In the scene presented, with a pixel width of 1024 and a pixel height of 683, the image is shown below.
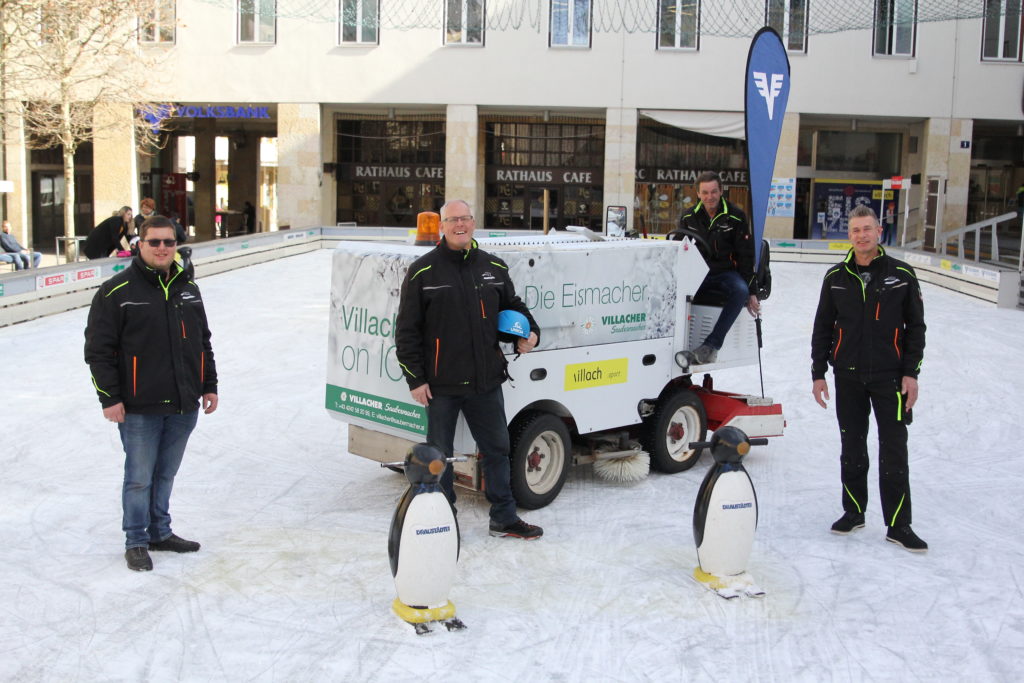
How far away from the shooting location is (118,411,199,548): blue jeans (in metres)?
5.44

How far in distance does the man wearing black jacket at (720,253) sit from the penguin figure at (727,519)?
87.7 inches

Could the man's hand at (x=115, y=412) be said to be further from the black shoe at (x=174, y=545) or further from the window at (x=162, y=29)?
the window at (x=162, y=29)

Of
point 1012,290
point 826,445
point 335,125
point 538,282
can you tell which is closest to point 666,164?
point 335,125

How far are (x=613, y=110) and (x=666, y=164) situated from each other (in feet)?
9.65

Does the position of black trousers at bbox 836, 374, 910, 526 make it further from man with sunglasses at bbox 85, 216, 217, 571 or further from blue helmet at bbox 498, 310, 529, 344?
man with sunglasses at bbox 85, 216, 217, 571

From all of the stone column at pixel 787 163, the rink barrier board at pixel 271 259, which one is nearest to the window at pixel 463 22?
the rink barrier board at pixel 271 259

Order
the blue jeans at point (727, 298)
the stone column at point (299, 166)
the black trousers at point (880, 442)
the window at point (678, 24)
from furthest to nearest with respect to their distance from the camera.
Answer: the stone column at point (299, 166) → the window at point (678, 24) → the blue jeans at point (727, 298) → the black trousers at point (880, 442)

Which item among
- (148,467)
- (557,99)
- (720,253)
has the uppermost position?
(557,99)

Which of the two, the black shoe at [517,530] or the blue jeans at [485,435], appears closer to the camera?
the blue jeans at [485,435]

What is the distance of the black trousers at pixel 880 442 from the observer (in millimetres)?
6062

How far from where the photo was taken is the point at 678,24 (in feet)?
99.4

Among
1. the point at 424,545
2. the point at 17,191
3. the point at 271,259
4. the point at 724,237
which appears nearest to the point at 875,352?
the point at 724,237

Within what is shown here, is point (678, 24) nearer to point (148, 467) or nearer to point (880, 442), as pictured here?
point (880, 442)

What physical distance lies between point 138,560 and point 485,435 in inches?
74.8
